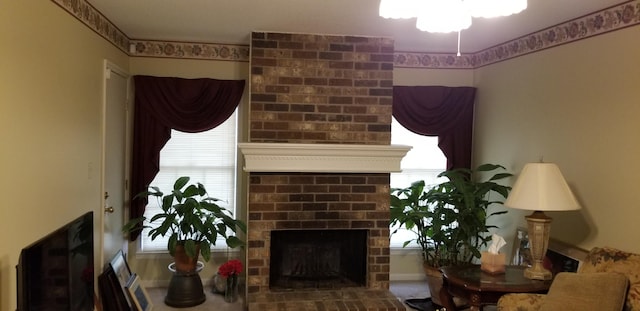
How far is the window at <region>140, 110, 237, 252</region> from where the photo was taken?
14.7ft

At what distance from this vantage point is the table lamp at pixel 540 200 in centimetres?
299

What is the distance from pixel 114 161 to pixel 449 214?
8.94 ft

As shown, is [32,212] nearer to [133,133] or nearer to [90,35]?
[90,35]

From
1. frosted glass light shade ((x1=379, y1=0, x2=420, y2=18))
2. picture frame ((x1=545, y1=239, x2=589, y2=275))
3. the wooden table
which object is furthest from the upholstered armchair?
frosted glass light shade ((x1=379, y1=0, x2=420, y2=18))

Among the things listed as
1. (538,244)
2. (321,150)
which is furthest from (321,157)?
(538,244)

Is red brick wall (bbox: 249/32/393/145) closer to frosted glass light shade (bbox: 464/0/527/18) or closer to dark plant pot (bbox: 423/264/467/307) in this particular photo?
dark plant pot (bbox: 423/264/467/307)

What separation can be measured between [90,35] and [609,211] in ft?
11.5

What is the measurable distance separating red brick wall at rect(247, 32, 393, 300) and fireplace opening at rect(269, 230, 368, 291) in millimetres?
94


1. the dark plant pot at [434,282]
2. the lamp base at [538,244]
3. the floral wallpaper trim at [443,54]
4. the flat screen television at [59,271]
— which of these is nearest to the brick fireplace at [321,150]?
the dark plant pot at [434,282]

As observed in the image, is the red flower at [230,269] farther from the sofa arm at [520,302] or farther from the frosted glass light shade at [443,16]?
the frosted glass light shade at [443,16]

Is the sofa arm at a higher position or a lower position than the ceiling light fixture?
lower

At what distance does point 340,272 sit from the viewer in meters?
4.14

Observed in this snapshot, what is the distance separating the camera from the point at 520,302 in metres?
2.71

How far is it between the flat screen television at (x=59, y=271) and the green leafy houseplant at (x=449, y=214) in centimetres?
254
